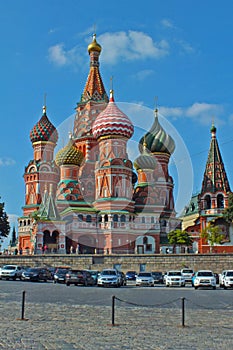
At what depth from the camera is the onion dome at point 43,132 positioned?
249ft

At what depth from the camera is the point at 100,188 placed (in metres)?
66.4

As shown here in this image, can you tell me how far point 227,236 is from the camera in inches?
2441

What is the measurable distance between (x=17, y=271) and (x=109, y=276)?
34.8 feet

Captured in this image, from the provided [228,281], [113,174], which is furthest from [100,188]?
[228,281]

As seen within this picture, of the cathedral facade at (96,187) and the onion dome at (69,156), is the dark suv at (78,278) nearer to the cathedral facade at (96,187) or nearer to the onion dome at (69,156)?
the cathedral facade at (96,187)

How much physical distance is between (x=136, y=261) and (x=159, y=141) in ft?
96.9

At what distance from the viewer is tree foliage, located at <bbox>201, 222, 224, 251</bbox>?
58903mm

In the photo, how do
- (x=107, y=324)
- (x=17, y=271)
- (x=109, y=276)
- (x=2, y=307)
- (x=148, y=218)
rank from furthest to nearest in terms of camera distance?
(x=148, y=218) < (x=17, y=271) < (x=109, y=276) < (x=2, y=307) < (x=107, y=324)

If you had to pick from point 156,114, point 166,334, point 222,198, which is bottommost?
point 166,334

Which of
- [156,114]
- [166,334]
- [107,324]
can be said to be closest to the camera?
[166,334]

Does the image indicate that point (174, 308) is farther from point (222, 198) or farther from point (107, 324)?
point (222, 198)

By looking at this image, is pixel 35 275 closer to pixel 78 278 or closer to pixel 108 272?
pixel 78 278

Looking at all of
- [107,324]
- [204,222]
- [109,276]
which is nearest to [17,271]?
[109,276]

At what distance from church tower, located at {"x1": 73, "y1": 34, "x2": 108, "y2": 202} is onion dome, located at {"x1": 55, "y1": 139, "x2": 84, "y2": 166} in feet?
3.82
